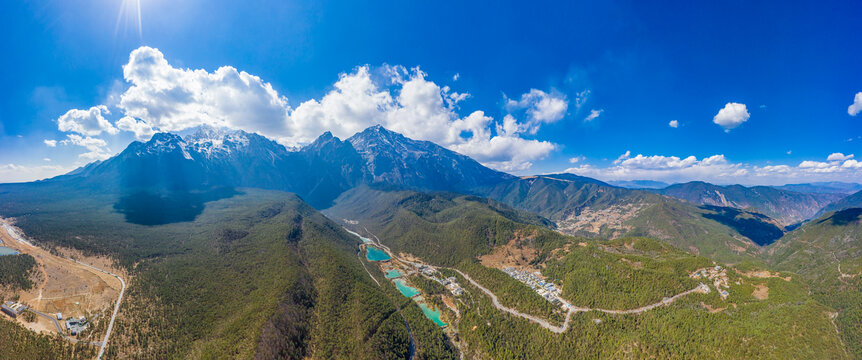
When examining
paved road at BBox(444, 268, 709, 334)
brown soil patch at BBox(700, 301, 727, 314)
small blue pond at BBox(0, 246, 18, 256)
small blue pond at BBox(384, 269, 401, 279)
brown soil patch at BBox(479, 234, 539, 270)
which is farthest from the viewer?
brown soil patch at BBox(479, 234, 539, 270)

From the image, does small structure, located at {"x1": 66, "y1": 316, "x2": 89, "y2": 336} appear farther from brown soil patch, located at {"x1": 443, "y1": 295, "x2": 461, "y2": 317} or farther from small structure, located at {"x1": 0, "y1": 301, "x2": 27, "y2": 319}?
brown soil patch, located at {"x1": 443, "y1": 295, "x2": 461, "y2": 317}

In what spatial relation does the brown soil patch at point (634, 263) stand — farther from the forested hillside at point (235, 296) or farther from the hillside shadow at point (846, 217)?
the hillside shadow at point (846, 217)

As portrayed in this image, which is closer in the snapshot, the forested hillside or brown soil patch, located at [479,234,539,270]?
the forested hillside

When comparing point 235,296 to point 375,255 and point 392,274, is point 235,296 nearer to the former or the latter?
point 392,274

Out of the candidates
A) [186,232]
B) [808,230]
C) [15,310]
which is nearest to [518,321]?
[15,310]

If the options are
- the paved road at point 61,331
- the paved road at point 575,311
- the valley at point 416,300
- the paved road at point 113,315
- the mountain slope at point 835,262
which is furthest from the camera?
the paved road at point 575,311

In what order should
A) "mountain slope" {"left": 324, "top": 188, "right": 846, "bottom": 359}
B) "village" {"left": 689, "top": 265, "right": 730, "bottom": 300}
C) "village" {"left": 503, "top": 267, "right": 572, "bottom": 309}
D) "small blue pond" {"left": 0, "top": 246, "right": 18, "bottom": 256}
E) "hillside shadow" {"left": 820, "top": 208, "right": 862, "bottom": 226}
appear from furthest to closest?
"hillside shadow" {"left": 820, "top": 208, "right": 862, "bottom": 226}
"village" {"left": 503, "top": 267, "right": 572, "bottom": 309}
"small blue pond" {"left": 0, "top": 246, "right": 18, "bottom": 256}
"village" {"left": 689, "top": 265, "right": 730, "bottom": 300}
"mountain slope" {"left": 324, "top": 188, "right": 846, "bottom": 359}

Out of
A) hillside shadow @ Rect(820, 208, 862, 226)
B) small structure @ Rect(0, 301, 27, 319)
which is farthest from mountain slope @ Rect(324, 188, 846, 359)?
hillside shadow @ Rect(820, 208, 862, 226)

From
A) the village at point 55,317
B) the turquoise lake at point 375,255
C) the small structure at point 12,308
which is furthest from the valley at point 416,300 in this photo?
the turquoise lake at point 375,255
